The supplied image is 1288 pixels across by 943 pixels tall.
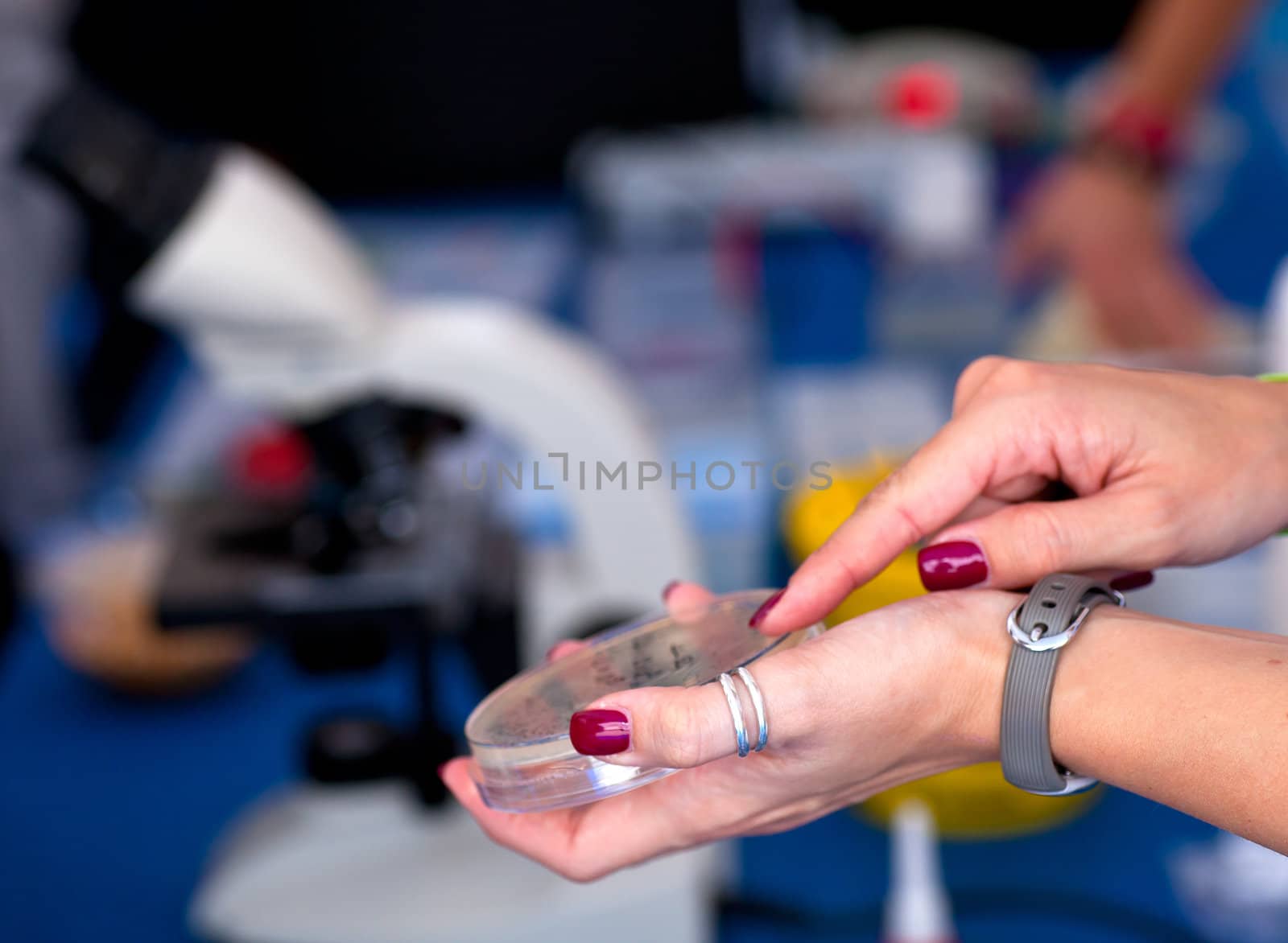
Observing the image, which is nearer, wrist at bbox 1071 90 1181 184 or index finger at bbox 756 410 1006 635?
index finger at bbox 756 410 1006 635

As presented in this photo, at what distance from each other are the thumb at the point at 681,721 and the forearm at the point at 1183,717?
0.13 m

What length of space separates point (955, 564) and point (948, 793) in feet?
1.70

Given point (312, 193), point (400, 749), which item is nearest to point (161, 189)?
point (400, 749)

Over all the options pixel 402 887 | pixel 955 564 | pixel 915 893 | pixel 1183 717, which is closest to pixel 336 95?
pixel 402 887

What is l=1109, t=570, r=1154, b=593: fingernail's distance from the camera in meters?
0.59

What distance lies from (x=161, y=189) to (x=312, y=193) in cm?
181

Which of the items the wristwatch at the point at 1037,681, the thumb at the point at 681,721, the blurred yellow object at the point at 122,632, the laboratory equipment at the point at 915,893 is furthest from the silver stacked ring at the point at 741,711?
the blurred yellow object at the point at 122,632

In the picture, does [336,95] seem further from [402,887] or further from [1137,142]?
[402,887]

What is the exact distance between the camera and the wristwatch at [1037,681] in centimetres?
51

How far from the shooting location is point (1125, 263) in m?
1.49

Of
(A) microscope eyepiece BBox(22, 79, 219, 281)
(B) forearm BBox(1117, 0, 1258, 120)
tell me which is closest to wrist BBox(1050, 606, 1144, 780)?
(A) microscope eyepiece BBox(22, 79, 219, 281)

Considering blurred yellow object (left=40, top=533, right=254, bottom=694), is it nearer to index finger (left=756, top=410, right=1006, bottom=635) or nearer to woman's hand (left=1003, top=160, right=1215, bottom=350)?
index finger (left=756, top=410, right=1006, bottom=635)

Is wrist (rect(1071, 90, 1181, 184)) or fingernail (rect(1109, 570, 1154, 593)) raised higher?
wrist (rect(1071, 90, 1181, 184))

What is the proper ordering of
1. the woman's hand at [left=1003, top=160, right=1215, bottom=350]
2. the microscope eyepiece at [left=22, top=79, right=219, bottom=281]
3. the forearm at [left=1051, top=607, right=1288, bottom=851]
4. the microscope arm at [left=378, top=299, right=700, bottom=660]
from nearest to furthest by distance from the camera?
the forearm at [left=1051, top=607, right=1288, bottom=851], the microscope eyepiece at [left=22, top=79, right=219, bottom=281], the microscope arm at [left=378, top=299, right=700, bottom=660], the woman's hand at [left=1003, top=160, right=1215, bottom=350]
